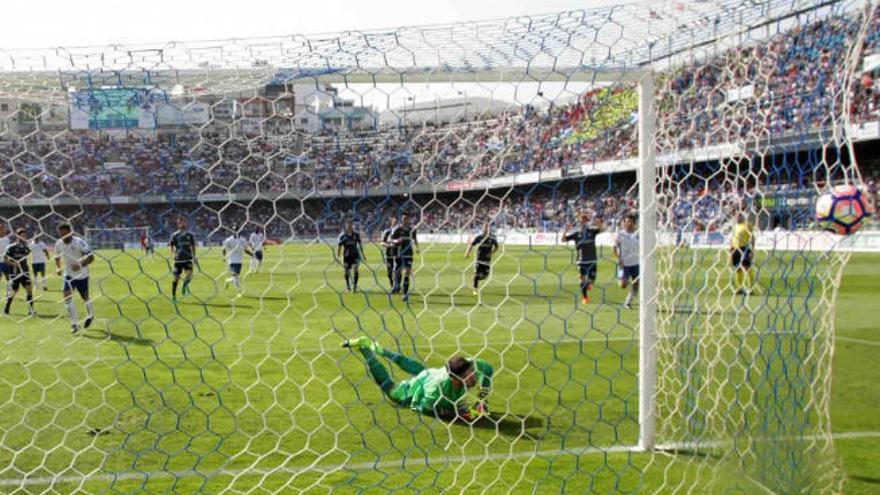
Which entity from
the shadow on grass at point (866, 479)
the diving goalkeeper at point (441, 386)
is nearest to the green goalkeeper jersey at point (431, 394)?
the diving goalkeeper at point (441, 386)

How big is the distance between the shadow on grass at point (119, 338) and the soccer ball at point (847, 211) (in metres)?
7.33

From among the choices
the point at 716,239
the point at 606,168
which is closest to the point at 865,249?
the point at 716,239

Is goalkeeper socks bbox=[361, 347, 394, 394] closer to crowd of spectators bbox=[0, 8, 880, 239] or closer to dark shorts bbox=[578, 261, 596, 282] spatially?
crowd of spectators bbox=[0, 8, 880, 239]

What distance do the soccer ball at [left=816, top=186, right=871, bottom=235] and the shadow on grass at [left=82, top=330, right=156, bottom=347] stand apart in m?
7.33

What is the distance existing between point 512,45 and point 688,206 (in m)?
1.65

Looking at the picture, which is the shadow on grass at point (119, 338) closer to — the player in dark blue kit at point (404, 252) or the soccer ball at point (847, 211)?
the player in dark blue kit at point (404, 252)

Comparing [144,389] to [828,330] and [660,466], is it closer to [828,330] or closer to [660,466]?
[660,466]

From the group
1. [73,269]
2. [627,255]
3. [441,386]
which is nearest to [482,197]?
[441,386]

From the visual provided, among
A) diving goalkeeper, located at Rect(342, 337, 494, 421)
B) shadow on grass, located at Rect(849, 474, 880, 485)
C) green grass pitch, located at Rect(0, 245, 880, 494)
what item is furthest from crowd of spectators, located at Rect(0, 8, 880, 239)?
shadow on grass, located at Rect(849, 474, 880, 485)

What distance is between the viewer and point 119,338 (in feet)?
30.7

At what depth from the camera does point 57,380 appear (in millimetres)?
7020

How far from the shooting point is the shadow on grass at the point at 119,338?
9.03 meters

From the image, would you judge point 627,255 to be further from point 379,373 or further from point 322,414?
point 322,414

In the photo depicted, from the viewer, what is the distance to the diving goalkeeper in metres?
5.13
